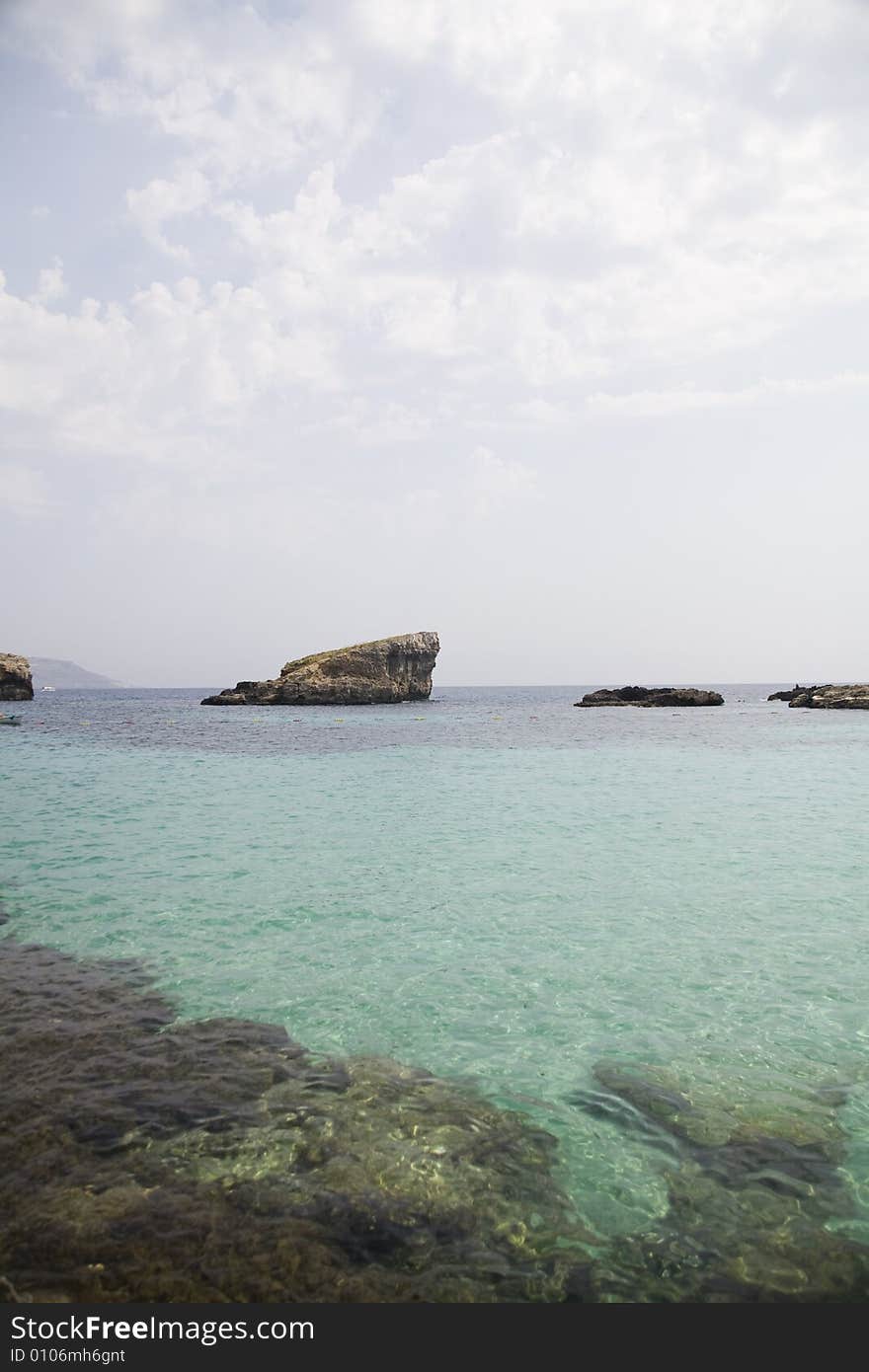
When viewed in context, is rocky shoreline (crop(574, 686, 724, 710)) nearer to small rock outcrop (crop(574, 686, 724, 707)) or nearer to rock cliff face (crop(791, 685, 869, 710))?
small rock outcrop (crop(574, 686, 724, 707))

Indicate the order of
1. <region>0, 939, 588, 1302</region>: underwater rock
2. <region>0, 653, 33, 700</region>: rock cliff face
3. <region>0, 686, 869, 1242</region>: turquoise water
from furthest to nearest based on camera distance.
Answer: <region>0, 653, 33, 700</region>: rock cliff face → <region>0, 686, 869, 1242</region>: turquoise water → <region>0, 939, 588, 1302</region>: underwater rock

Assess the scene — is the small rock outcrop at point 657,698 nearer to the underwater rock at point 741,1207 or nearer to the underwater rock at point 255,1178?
the underwater rock at point 741,1207

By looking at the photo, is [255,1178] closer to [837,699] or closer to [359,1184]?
[359,1184]

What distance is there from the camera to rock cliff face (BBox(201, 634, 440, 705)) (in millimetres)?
107125

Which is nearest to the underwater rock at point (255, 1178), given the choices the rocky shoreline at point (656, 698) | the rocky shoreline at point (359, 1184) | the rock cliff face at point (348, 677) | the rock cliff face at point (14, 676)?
the rocky shoreline at point (359, 1184)

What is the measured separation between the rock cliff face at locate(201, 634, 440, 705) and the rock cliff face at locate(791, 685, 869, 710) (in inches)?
2256

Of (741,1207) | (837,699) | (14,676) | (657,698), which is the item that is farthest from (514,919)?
(14,676)

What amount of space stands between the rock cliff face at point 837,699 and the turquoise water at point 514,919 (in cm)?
6786

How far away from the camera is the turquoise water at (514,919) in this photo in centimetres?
765

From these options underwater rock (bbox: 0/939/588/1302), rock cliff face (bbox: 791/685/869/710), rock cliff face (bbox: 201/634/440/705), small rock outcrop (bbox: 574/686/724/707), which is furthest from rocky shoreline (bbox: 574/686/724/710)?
underwater rock (bbox: 0/939/588/1302)

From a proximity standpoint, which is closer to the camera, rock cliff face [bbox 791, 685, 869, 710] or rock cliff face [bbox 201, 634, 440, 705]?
rock cliff face [bbox 791, 685, 869, 710]

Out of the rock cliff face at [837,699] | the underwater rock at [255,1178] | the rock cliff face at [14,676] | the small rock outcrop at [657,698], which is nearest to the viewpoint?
the underwater rock at [255,1178]

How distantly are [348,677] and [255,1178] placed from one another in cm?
10401

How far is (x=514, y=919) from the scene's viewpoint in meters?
12.4
